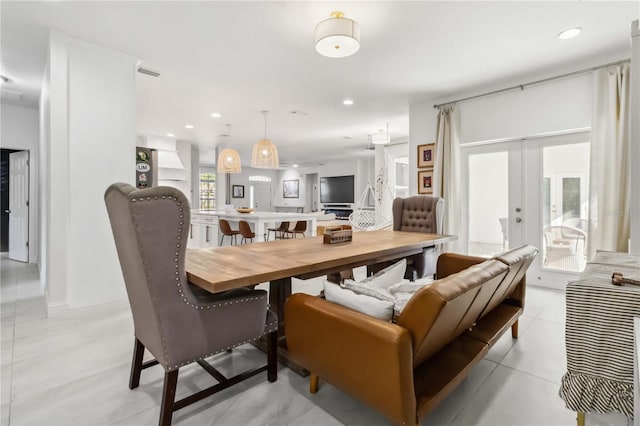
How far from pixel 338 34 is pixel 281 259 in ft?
5.48

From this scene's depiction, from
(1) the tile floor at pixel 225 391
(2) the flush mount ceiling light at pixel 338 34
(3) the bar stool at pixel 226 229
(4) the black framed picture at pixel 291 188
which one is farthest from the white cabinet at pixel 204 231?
(4) the black framed picture at pixel 291 188

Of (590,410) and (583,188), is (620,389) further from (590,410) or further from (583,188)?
(583,188)

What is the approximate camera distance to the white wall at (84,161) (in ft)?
9.25

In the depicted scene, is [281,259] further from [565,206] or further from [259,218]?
[565,206]

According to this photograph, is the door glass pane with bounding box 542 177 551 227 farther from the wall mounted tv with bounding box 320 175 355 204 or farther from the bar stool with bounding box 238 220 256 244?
the wall mounted tv with bounding box 320 175 355 204

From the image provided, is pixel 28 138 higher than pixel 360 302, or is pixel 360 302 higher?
pixel 28 138

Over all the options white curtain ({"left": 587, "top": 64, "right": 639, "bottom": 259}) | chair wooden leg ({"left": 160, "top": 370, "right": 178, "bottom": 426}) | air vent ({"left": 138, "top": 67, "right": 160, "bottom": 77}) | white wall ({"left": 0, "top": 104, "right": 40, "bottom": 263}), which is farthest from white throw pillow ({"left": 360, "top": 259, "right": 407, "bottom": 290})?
white wall ({"left": 0, "top": 104, "right": 40, "bottom": 263})

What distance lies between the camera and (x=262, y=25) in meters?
2.63

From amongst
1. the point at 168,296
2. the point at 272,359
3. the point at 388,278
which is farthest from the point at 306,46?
the point at 272,359

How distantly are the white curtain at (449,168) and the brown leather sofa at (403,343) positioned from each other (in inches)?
107

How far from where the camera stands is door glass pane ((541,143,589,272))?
11.6ft

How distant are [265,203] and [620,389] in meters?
13.0

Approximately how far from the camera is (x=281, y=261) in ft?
6.03

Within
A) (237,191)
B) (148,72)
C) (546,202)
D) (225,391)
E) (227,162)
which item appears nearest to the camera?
(225,391)
